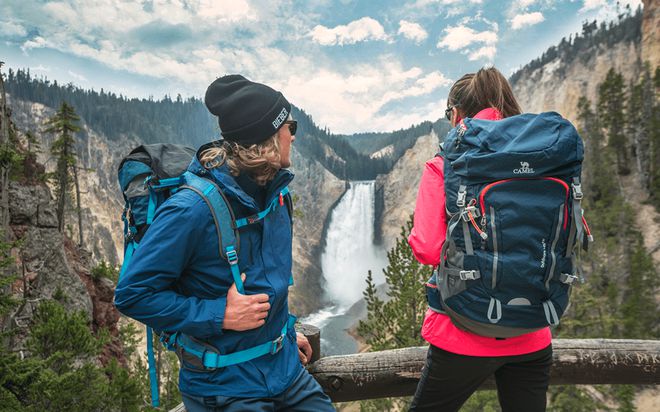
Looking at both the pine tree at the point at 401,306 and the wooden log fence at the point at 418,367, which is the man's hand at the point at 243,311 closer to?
the wooden log fence at the point at 418,367

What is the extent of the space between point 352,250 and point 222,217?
6761 centimetres

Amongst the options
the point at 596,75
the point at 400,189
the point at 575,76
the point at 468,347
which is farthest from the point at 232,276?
the point at 575,76

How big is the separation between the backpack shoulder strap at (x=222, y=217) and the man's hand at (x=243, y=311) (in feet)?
0.16

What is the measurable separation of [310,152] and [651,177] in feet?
207

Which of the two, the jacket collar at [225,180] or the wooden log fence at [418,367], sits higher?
the jacket collar at [225,180]

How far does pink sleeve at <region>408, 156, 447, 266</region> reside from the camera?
2080mm

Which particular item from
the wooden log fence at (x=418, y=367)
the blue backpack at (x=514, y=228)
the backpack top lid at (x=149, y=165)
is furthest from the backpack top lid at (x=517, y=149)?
the wooden log fence at (x=418, y=367)

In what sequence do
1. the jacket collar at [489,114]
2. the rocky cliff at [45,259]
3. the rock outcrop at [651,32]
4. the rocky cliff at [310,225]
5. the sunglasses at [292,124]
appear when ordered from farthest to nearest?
the rocky cliff at [310,225] < the rock outcrop at [651,32] < the rocky cliff at [45,259] < the jacket collar at [489,114] < the sunglasses at [292,124]

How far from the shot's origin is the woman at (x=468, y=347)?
2.09 meters

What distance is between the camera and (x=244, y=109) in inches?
72.7

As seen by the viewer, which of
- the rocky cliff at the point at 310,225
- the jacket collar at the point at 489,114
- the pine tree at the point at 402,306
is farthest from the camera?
the rocky cliff at the point at 310,225

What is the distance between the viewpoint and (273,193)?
1.90m

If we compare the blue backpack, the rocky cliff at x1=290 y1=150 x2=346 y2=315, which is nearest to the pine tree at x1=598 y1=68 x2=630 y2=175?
the rocky cliff at x1=290 y1=150 x2=346 y2=315

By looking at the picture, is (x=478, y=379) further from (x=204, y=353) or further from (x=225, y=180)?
(x=225, y=180)
